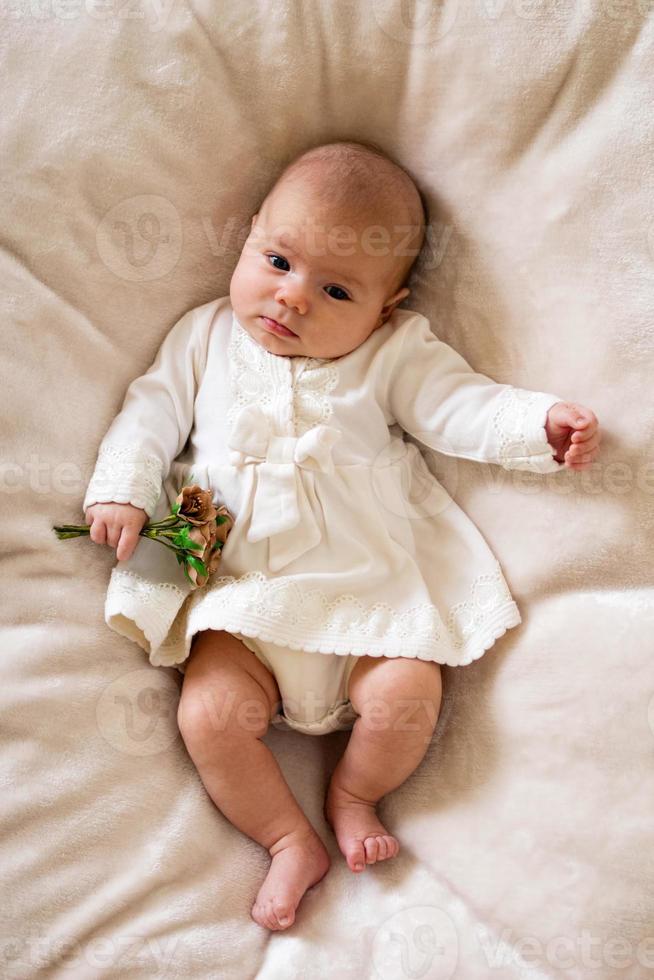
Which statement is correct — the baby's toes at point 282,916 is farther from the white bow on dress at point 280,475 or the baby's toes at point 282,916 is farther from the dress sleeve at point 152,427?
the dress sleeve at point 152,427

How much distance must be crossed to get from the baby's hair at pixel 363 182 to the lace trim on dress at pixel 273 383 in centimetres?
19

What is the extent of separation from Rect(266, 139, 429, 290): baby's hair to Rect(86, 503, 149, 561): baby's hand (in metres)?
0.55

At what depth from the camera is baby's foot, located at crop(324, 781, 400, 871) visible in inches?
52.5

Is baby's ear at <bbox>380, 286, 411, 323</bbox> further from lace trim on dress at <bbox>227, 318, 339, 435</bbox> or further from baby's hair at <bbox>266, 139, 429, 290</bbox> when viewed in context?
lace trim on dress at <bbox>227, 318, 339, 435</bbox>

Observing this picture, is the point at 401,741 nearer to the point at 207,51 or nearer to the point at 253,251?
the point at 253,251

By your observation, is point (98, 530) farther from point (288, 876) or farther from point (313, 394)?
point (288, 876)

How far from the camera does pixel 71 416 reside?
143 cm

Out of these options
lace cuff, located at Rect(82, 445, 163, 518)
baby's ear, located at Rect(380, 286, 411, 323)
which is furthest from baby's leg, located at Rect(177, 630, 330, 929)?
baby's ear, located at Rect(380, 286, 411, 323)

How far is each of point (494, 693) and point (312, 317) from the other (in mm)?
625

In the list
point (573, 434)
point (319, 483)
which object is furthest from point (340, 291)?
point (573, 434)

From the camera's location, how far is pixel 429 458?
1.59 meters

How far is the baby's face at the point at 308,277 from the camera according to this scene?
1.43 m

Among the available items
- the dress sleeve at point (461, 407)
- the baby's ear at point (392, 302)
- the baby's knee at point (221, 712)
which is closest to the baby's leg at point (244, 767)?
the baby's knee at point (221, 712)

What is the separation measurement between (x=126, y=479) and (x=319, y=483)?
29cm
